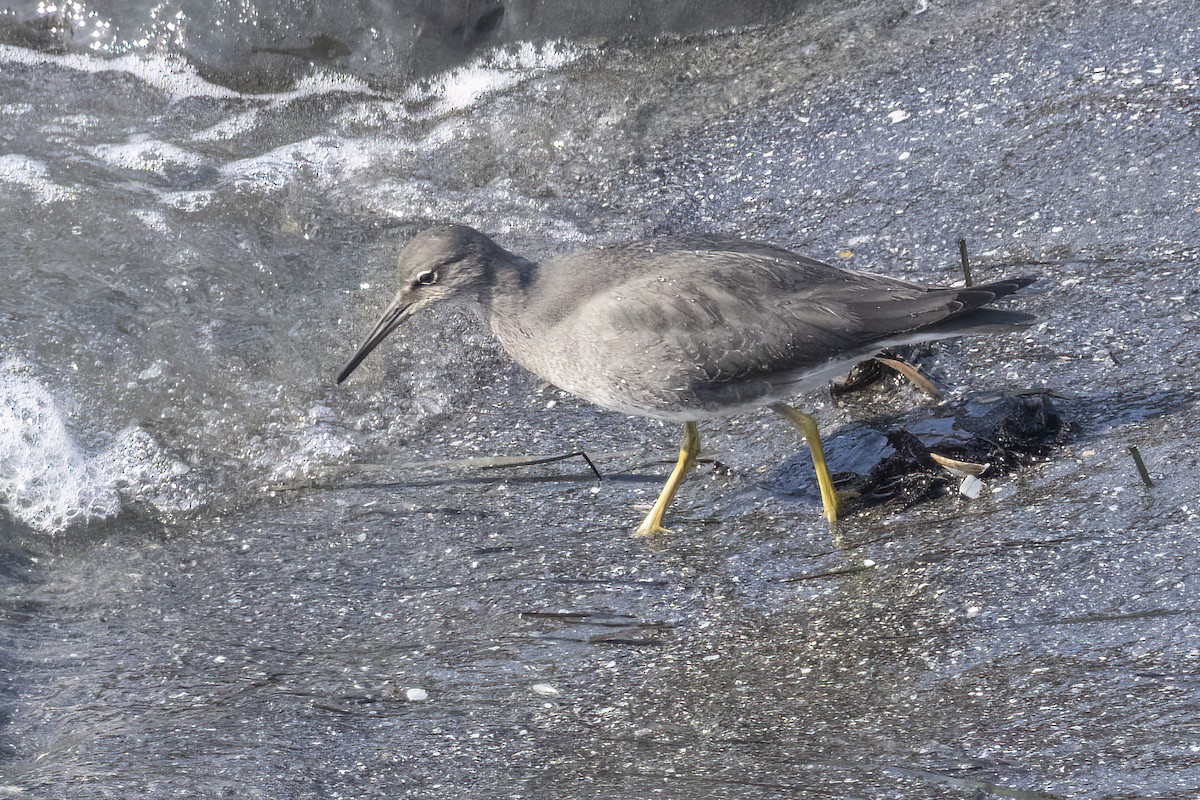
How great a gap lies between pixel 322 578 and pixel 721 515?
1.63 metres

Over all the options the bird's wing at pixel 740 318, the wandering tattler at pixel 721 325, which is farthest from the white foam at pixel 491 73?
the bird's wing at pixel 740 318

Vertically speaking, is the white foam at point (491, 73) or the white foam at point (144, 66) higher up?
the white foam at point (144, 66)

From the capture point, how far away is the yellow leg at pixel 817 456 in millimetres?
4707

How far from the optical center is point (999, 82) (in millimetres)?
6891

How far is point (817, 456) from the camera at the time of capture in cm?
478

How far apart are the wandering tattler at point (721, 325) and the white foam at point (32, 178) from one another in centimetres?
374

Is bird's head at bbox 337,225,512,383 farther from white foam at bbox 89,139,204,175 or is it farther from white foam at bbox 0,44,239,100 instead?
white foam at bbox 0,44,239,100

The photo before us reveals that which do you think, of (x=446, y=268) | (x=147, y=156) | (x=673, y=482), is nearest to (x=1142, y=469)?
(x=673, y=482)

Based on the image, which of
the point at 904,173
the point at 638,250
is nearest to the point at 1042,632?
the point at 638,250

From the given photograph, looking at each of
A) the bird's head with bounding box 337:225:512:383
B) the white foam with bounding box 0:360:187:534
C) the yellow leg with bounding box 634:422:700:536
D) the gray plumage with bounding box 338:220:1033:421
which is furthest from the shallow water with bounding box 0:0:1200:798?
the bird's head with bounding box 337:225:512:383

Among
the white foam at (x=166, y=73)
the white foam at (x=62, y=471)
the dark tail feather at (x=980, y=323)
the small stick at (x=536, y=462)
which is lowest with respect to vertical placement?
the dark tail feather at (x=980, y=323)

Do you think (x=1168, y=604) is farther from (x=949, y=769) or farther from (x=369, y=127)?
(x=369, y=127)

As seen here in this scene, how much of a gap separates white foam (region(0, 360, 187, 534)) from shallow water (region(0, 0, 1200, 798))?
0.9 inches

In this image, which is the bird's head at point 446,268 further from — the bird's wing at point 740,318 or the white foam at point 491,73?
the white foam at point 491,73
